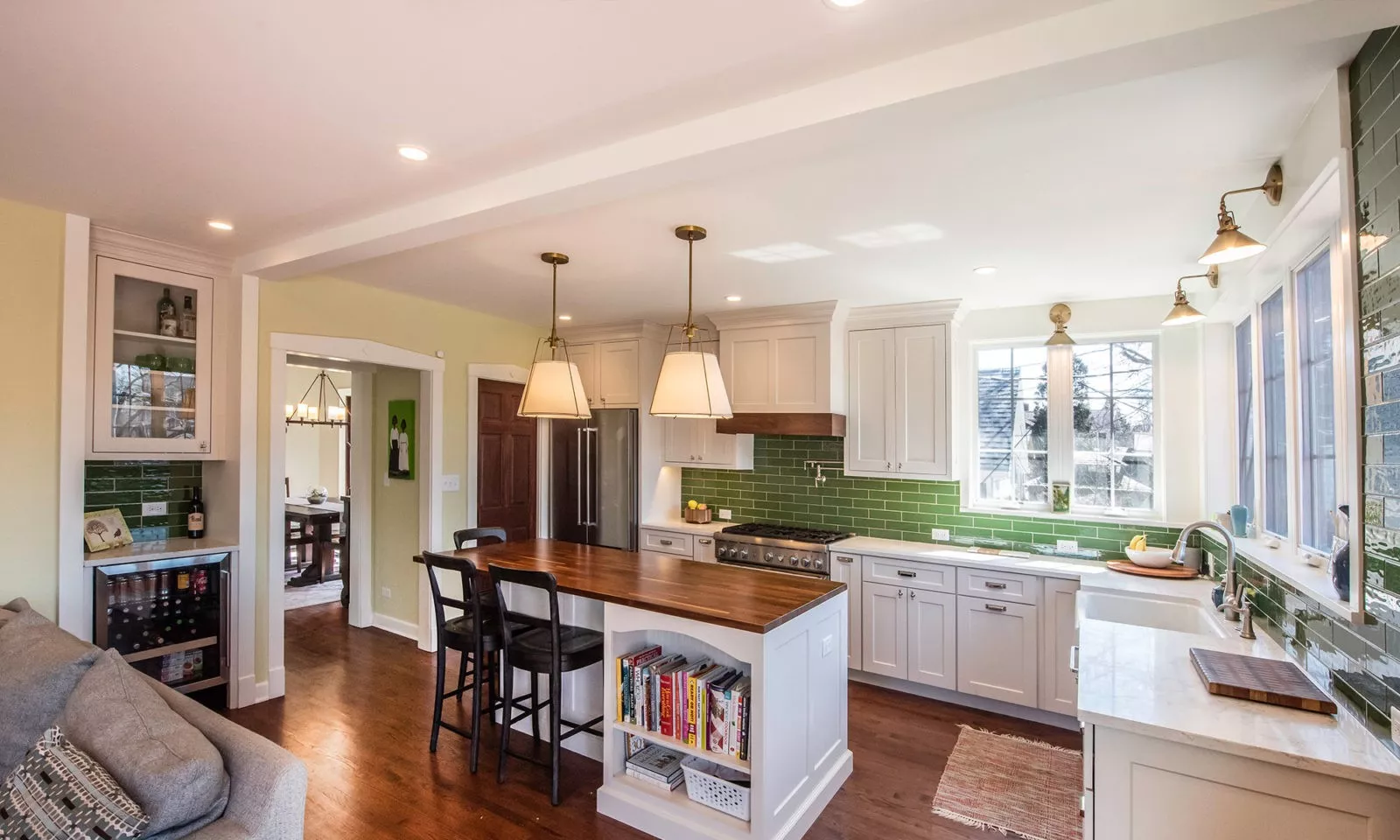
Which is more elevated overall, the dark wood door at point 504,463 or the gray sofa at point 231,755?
the dark wood door at point 504,463

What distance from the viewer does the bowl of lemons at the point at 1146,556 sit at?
3.48 m

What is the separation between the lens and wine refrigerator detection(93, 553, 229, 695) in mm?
3186

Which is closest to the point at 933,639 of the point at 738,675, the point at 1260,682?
the point at 738,675

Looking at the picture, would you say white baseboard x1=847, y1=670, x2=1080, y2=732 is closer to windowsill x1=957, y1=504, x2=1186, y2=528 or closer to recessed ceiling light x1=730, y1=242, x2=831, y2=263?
windowsill x1=957, y1=504, x2=1186, y2=528

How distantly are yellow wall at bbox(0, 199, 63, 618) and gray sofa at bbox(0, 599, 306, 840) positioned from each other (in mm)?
1136

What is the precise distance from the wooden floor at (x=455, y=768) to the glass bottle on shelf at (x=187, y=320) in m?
2.14

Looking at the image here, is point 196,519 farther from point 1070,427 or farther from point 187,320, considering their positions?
point 1070,427

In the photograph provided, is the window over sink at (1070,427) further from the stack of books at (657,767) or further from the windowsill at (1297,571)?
the stack of books at (657,767)

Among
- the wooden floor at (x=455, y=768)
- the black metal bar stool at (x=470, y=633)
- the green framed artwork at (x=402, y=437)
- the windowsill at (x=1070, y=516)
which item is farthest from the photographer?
the green framed artwork at (x=402, y=437)

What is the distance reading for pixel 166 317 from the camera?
350cm

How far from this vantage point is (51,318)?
2.94m

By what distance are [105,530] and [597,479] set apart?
9.92 ft

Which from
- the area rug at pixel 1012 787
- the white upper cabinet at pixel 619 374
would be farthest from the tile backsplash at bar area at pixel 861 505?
the area rug at pixel 1012 787

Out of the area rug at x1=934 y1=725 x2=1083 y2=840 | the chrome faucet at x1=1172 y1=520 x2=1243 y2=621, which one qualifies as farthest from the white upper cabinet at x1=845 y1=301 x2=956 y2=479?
the chrome faucet at x1=1172 y1=520 x2=1243 y2=621
